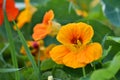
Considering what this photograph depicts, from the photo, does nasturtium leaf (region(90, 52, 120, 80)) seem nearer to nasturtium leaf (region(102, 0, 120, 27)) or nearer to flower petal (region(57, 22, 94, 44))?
flower petal (region(57, 22, 94, 44))

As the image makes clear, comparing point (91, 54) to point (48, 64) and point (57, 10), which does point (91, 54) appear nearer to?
point (48, 64)

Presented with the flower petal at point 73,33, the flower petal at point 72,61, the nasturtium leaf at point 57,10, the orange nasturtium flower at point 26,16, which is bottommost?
the orange nasturtium flower at point 26,16

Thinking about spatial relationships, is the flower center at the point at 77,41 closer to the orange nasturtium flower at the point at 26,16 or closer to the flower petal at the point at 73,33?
the flower petal at the point at 73,33

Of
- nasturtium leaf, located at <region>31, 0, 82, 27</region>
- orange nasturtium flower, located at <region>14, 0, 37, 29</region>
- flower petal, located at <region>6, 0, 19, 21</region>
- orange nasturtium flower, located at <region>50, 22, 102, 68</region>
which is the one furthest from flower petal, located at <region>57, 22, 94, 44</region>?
orange nasturtium flower, located at <region>14, 0, 37, 29</region>

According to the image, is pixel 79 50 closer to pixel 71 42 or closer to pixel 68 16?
pixel 71 42

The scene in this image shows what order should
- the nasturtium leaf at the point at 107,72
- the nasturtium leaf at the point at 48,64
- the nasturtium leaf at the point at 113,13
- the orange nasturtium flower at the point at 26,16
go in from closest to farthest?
the nasturtium leaf at the point at 107,72 → the nasturtium leaf at the point at 48,64 → the nasturtium leaf at the point at 113,13 → the orange nasturtium flower at the point at 26,16

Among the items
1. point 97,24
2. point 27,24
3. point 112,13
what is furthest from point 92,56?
point 27,24

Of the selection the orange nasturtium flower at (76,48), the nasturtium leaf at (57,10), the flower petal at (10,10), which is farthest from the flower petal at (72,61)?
the nasturtium leaf at (57,10)

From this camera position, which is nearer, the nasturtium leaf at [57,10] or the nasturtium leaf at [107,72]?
the nasturtium leaf at [107,72]
